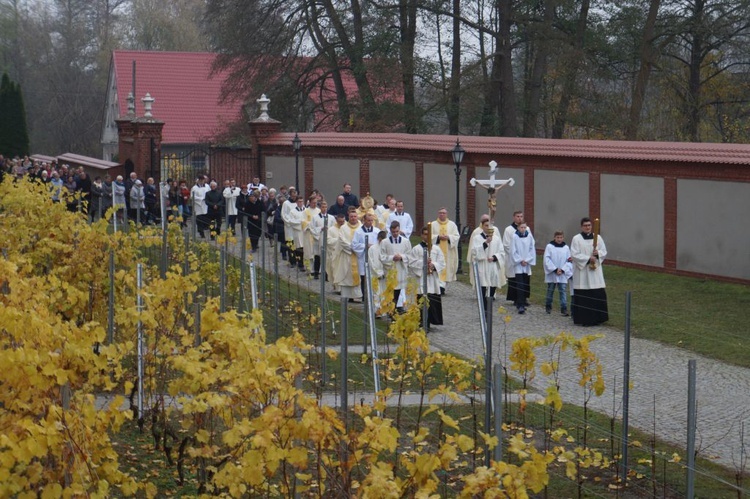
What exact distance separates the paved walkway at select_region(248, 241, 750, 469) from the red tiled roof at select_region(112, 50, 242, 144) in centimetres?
3706

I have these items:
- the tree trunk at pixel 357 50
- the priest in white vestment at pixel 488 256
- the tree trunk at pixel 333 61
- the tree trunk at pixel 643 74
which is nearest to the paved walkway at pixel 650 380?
the priest in white vestment at pixel 488 256

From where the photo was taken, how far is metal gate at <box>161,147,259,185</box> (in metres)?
35.6

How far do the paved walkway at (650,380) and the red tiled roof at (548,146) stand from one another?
5902 mm

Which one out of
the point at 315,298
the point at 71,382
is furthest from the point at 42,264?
the point at 71,382

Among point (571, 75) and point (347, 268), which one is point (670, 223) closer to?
point (347, 268)

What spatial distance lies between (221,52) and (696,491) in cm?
3582

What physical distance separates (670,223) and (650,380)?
10.7 meters

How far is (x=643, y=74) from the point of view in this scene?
35750 millimetres

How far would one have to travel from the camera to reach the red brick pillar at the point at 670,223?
80.3 ft

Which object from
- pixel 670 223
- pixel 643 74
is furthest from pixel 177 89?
pixel 670 223

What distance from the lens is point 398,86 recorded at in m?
38.2

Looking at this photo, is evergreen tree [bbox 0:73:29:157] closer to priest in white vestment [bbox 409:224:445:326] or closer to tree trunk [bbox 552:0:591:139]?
tree trunk [bbox 552:0:591:139]

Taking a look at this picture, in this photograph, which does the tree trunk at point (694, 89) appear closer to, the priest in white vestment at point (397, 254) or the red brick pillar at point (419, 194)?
the red brick pillar at point (419, 194)

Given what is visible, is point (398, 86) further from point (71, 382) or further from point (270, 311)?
point (71, 382)
